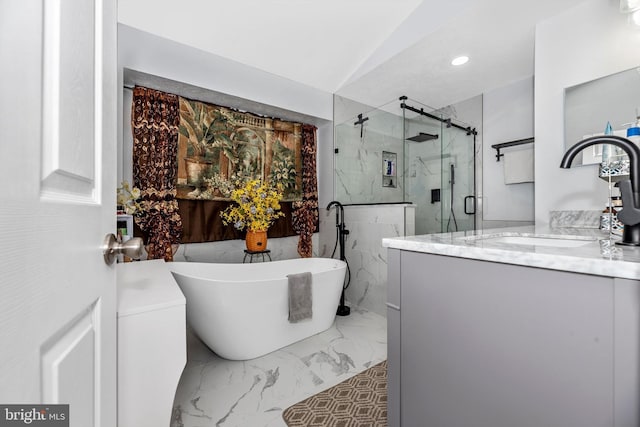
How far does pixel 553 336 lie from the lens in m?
0.70

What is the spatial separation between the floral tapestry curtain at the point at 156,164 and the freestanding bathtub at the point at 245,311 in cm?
41

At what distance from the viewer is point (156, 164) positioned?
247 centimetres

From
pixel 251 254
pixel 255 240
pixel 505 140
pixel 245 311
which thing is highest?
pixel 505 140

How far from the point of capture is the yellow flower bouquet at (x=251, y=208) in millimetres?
2828

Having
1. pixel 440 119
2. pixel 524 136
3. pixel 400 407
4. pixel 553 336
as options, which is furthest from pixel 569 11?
pixel 400 407

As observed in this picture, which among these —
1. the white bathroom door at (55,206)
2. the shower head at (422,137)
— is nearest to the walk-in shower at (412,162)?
the shower head at (422,137)

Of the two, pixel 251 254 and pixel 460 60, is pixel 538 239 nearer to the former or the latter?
pixel 460 60

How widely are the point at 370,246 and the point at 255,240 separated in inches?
47.3

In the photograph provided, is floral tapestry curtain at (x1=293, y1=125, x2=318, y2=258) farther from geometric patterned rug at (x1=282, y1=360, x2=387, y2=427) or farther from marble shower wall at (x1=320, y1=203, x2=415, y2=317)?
geometric patterned rug at (x1=282, y1=360, x2=387, y2=427)

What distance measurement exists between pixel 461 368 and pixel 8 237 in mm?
1048

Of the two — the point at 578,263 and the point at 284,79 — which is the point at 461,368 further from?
the point at 284,79

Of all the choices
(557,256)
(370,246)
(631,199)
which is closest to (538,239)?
(631,199)

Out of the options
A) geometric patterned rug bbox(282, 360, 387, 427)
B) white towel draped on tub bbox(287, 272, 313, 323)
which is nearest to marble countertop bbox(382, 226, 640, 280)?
geometric patterned rug bbox(282, 360, 387, 427)

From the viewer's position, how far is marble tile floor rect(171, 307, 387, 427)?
59.4 inches
